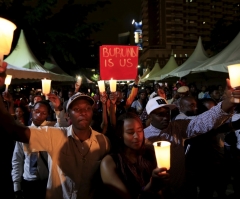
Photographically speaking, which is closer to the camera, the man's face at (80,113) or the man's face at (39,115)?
the man's face at (80,113)

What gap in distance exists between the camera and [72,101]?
2814 mm

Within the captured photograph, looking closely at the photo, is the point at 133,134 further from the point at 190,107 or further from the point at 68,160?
the point at 190,107

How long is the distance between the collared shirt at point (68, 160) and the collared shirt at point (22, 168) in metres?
1.01

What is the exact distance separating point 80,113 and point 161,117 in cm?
98

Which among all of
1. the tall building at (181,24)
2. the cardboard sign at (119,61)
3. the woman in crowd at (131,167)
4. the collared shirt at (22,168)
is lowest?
the collared shirt at (22,168)

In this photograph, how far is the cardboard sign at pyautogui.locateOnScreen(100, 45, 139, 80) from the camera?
712 centimetres

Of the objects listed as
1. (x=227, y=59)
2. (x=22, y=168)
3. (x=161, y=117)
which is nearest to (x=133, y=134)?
(x=161, y=117)

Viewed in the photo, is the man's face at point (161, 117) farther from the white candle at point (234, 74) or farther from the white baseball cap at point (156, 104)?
the white candle at point (234, 74)

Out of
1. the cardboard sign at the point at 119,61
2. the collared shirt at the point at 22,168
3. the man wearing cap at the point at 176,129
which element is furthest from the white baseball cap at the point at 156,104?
the cardboard sign at the point at 119,61

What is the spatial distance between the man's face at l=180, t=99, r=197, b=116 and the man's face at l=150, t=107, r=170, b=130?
1.56 meters

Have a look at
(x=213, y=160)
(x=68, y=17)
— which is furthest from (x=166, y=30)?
(x=213, y=160)

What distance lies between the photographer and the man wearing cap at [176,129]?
9.63 ft

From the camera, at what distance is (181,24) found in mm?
118938

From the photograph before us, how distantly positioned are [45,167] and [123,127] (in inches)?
62.4
